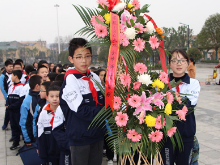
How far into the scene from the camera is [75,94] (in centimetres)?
162

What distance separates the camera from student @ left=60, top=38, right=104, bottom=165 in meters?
1.62

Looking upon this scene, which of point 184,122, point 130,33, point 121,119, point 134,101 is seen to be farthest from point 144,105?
point 184,122

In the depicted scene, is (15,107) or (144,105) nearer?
(144,105)

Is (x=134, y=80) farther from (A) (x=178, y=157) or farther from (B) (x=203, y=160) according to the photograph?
(B) (x=203, y=160)

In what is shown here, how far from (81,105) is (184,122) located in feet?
3.18

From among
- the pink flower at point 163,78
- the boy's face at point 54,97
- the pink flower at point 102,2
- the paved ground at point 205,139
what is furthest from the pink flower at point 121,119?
the paved ground at point 205,139

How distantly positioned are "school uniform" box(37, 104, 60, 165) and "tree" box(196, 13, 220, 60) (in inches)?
1335

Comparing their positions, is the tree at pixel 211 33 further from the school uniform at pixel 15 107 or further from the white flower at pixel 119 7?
the white flower at pixel 119 7

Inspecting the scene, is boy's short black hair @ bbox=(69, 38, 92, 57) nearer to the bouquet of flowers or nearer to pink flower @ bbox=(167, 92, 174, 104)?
the bouquet of flowers

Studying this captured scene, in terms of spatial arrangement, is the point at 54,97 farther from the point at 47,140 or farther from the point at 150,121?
the point at 150,121

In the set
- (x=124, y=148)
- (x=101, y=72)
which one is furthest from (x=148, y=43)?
(x=101, y=72)

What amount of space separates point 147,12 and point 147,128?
0.84 metres

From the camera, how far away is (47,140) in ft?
8.32

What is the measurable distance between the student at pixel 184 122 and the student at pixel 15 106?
2.85 metres
